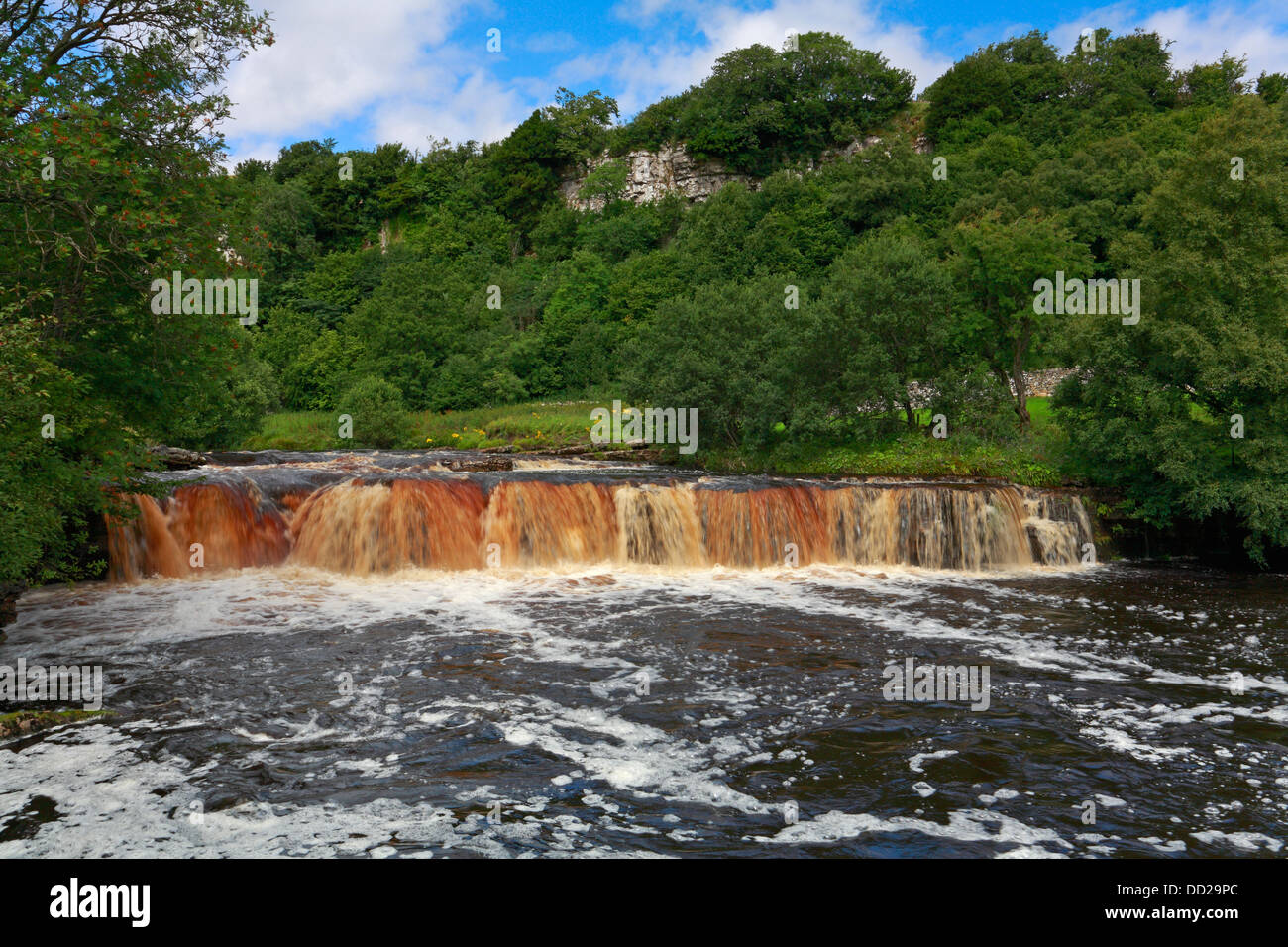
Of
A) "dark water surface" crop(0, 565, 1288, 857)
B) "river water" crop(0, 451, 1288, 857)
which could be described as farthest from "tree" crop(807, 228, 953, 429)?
"dark water surface" crop(0, 565, 1288, 857)

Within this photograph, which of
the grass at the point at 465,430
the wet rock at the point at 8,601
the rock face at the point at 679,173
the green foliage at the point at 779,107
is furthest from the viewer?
the rock face at the point at 679,173

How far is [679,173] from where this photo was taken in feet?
331

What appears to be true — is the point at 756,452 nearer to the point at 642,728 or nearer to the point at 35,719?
the point at 642,728

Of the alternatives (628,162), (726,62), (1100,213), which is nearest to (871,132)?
(726,62)

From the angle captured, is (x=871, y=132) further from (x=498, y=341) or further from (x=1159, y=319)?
(x=1159, y=319)

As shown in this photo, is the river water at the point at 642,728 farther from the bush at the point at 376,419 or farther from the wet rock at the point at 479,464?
the bush at the point at 376,419

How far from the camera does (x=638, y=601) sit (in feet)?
58.7

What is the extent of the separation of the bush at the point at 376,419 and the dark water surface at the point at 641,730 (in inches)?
1315

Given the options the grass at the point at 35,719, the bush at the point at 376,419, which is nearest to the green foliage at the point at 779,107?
the bush at the point at 376,419

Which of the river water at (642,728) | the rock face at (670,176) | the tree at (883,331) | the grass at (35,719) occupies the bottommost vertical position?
the river water at (642,728)

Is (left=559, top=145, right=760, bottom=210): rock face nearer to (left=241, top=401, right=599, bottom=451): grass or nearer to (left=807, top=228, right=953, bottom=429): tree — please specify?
(left=241, top=401, right=599, bottom=451): grass

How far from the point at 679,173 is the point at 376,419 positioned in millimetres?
64151

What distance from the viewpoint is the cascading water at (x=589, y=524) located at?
810 inches

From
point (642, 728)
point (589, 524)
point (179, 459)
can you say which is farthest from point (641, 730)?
point (179, 459)
